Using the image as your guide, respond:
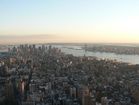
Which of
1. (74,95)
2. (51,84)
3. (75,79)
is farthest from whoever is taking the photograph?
(75,79)

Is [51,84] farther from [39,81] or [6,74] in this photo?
[6,74]

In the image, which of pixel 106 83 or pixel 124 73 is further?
pixel 124 73

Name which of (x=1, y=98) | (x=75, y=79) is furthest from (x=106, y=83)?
(x=1, y=98)

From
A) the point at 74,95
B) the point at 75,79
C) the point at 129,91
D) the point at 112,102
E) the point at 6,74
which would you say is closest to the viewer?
the point at 112,102

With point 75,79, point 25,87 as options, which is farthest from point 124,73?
point 25,87

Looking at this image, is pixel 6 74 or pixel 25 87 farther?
pixel 6 74

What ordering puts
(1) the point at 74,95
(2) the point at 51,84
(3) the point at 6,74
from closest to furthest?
(1) the point at 74,95 → (2) the point at 51,84 → (3) the point at 6,74

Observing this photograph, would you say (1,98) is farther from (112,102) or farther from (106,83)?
(106,83)

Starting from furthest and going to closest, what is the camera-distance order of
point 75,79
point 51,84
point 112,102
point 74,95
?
point 75,79 → point 51,84 → point 74,95 → point 112,102
